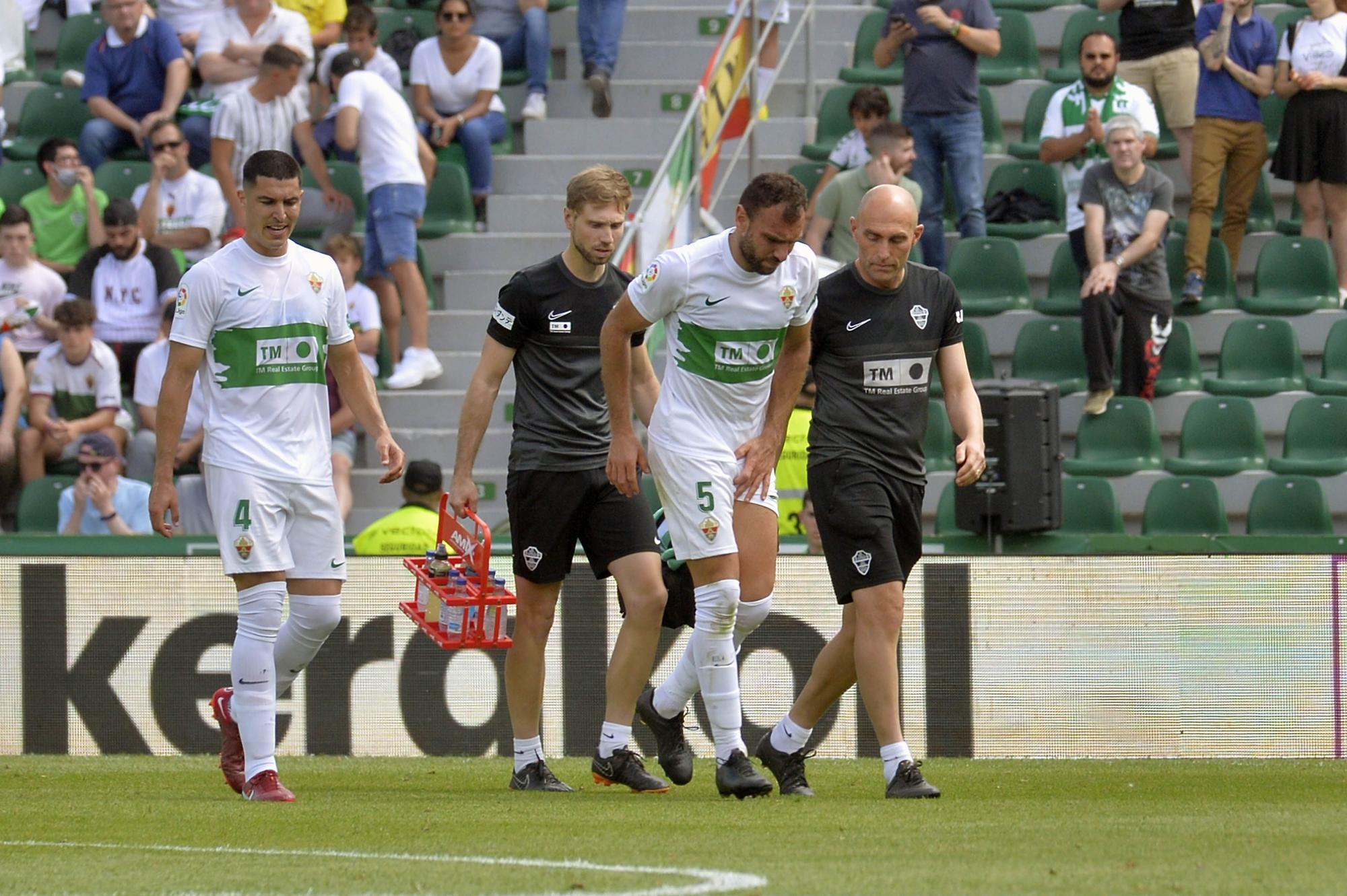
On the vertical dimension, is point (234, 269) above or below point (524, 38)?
below

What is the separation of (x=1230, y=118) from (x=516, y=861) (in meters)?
9.72

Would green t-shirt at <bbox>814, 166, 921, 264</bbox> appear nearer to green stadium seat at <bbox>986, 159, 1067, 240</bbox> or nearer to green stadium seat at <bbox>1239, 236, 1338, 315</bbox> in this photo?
green stadium seat at <bbox>986, 159, 1067, 240</bbox>

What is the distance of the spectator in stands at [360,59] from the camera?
46.4ft

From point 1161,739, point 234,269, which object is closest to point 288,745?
point 234,269

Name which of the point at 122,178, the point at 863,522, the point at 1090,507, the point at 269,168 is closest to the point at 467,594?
the point at 863,522

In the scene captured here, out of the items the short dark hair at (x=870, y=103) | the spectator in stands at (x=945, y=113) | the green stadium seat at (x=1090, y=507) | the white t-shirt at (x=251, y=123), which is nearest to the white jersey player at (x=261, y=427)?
the green stadium seat at (x=1090, y=507)

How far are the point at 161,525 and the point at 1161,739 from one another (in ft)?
17.4

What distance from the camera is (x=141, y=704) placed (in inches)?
400

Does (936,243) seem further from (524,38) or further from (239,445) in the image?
(239,445)

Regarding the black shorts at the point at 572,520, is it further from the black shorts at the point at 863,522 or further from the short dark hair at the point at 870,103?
the short dark hair at the point at 870,103

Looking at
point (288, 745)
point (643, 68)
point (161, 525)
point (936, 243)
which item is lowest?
point (288, 745)

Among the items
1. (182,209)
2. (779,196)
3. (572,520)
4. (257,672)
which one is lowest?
(257,672)

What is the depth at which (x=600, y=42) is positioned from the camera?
586 inches

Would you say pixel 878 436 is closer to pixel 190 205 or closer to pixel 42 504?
pixel 42 504
